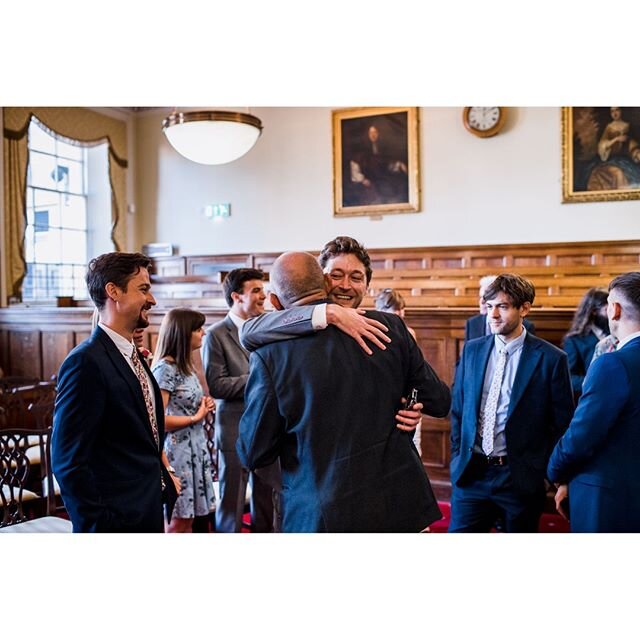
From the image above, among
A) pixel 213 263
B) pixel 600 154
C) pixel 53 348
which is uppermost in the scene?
pixel 600 154

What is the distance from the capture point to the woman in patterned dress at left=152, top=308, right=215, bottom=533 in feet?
9.29

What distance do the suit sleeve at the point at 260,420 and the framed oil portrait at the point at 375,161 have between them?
24.1 feet

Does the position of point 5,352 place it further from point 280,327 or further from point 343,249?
point 280,327

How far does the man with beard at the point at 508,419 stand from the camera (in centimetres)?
253

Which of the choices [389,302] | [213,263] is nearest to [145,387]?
[389,302]

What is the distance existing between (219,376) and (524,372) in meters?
1.32

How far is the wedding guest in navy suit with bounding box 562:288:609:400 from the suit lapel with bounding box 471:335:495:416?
1.19 m

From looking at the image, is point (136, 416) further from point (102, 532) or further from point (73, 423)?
point (102, 532)

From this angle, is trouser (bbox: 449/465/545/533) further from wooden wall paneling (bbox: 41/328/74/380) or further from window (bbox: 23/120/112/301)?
window (bbox: 23/120/112/301)

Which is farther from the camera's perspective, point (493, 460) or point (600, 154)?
point (600, 154)

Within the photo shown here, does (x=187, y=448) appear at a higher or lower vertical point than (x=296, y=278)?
lower

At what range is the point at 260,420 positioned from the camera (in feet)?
5.48

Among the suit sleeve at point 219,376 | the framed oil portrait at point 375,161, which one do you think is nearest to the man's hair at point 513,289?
the suit sleeve at point 219,376

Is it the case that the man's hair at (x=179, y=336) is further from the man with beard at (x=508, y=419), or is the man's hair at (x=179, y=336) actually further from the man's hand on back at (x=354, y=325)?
the man's hand on back at (x=354, y=325)
